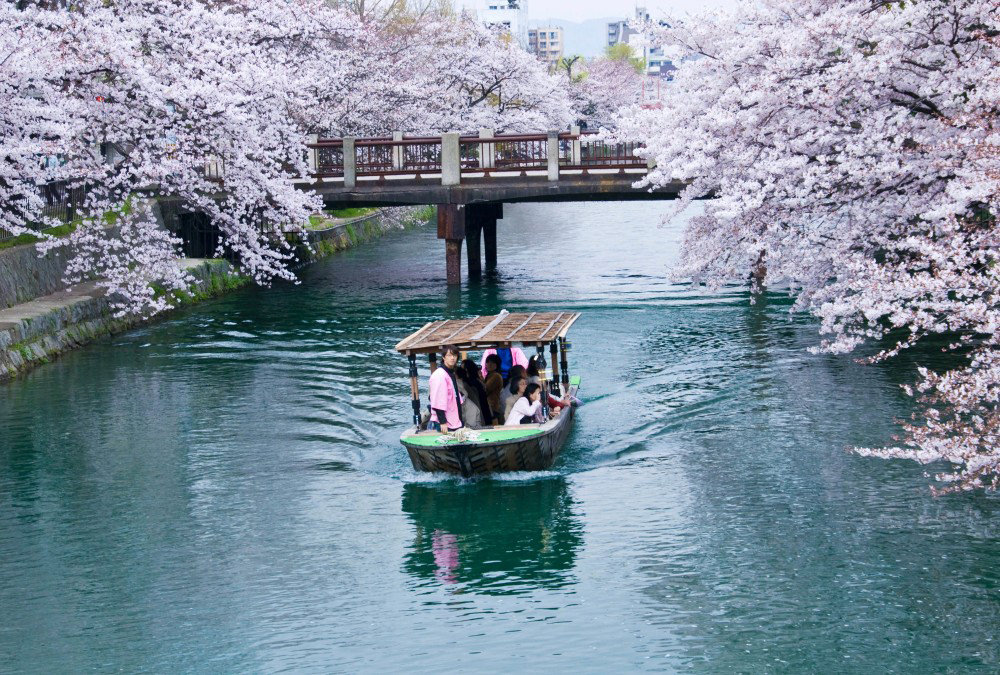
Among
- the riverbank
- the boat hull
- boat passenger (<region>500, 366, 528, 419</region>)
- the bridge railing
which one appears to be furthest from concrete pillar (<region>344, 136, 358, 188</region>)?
the boat hull

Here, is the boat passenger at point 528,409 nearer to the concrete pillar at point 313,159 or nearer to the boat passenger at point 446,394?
the boat passenger at point 446,394

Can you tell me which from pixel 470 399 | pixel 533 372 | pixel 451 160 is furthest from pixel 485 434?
pixel 451 160

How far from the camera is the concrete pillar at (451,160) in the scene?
38406mm

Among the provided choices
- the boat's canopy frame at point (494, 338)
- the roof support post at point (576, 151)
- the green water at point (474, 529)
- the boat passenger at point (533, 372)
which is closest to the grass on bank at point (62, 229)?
the green water at point (474, 529)

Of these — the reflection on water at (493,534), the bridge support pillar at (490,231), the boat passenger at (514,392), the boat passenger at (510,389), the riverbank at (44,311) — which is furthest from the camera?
the bridge support pillar at (490,231)

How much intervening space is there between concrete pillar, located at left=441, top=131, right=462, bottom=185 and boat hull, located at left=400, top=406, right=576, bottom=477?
20869 millimetres

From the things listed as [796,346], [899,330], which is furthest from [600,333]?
[899,330]

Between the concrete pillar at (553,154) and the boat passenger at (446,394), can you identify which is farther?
the concrete pillar at (553,154)

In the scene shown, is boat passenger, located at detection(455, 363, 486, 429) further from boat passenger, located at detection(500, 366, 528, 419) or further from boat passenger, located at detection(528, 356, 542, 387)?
boat passenger, located at detection(528, 356, 542, 387)

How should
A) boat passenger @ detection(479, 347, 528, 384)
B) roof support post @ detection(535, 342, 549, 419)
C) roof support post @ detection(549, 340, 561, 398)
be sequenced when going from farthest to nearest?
roof support post @ detection(549, 340, 561, 398), boat passenger @ detection(479, 347, 528, 384), roof support post @ detection(535, 342, 549, 419)

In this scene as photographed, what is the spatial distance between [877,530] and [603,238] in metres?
41.3

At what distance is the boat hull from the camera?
18.0 metres

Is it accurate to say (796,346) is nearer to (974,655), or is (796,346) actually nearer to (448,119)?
(974,655)

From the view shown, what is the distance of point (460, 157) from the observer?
39.3 m
